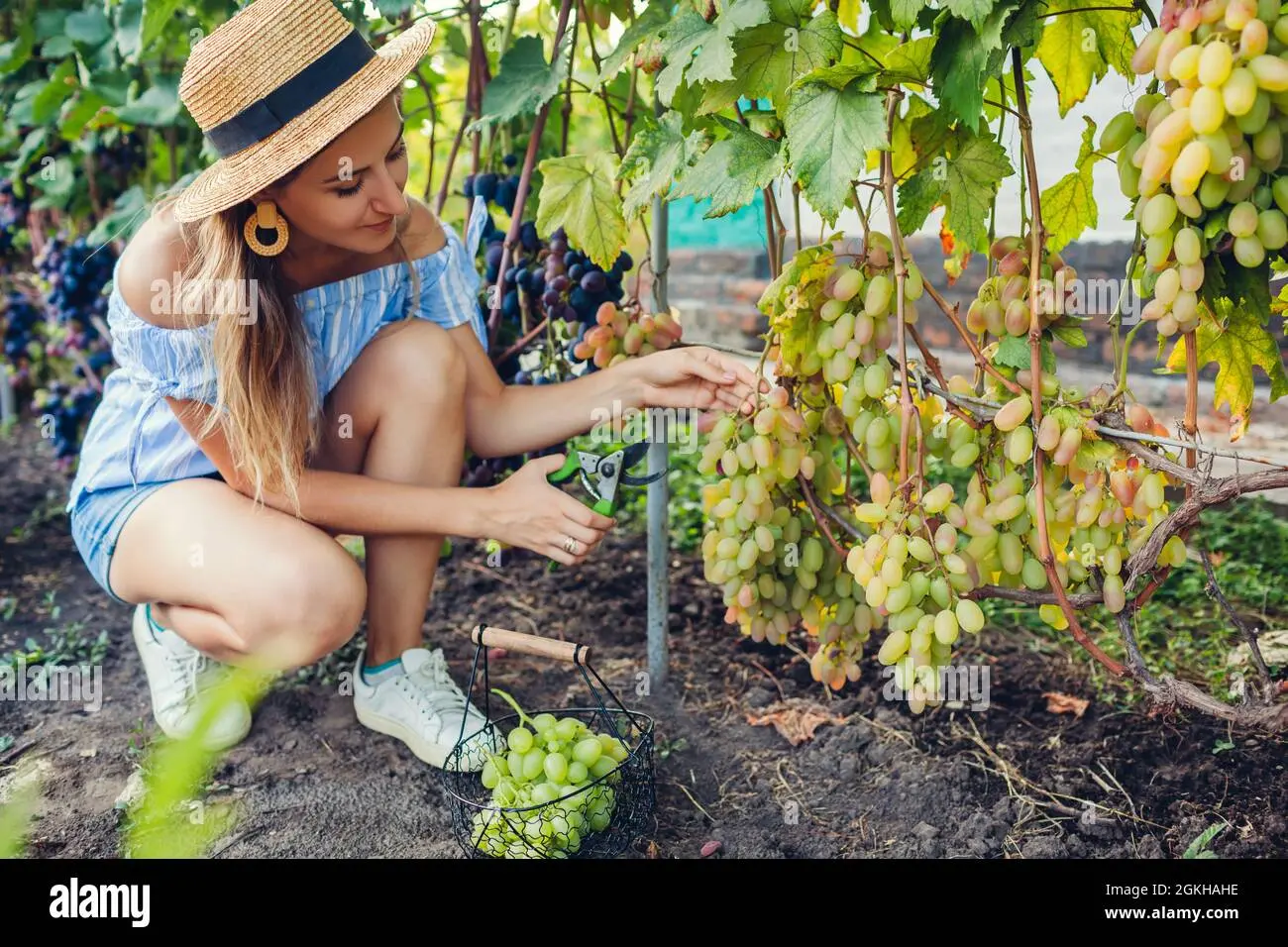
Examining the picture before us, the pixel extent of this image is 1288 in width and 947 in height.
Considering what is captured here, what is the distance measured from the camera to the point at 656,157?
5.49ft

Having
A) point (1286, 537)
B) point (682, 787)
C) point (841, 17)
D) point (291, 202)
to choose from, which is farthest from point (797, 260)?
point (1286, 537)

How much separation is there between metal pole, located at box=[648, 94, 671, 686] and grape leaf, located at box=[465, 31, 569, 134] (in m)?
0.21

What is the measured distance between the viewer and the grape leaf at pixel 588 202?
184 cm

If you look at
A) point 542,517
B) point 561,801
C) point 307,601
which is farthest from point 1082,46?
point 307,601

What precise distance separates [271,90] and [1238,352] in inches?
54.1

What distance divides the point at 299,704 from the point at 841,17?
1.59 m

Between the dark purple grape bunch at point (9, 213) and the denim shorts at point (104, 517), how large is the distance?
194cm

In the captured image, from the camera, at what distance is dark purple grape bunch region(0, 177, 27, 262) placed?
350cm

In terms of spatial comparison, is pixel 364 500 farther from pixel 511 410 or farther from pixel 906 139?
pixel 906 139

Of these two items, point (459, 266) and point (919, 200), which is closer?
point (919, 200)

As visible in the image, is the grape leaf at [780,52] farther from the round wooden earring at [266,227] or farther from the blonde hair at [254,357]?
the round wooden earring at [266,227]

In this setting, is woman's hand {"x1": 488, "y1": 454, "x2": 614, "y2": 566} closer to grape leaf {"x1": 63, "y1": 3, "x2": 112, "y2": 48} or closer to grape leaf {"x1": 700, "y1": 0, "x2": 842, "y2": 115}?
grape leaf {"x1": 700, "y1": 0, "x2": 842, "y2": 115}

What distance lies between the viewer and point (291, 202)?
5.47ft
